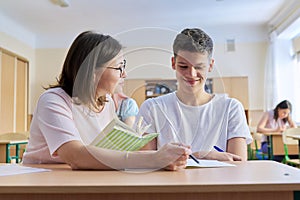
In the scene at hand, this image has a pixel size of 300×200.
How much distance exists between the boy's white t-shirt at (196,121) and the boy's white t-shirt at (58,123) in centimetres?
15

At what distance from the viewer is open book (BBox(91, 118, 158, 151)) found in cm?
100

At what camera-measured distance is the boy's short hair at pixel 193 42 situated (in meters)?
1.11

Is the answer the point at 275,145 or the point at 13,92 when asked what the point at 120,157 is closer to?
the point at 275,145

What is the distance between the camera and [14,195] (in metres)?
0.85

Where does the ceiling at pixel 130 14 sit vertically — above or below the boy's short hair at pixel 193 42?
above

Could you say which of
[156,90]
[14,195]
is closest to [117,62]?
[156,90]

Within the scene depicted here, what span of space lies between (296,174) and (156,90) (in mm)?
543

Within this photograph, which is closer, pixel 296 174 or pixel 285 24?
pixel 296 174

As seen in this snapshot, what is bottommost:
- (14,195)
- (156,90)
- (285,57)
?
(14,195)

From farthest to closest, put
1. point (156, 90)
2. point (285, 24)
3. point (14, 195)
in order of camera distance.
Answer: point (285, 24)
point (156, 90)
point (14, 195)

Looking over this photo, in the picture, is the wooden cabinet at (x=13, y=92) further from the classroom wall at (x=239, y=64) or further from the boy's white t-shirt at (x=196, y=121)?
the boy's white t-shirt at (x=196, y=121)

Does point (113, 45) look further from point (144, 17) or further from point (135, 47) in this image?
point (144, 17)

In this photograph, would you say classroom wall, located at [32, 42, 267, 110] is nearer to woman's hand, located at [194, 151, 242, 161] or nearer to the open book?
woman's hand, located at [194, 151, 242, 161]

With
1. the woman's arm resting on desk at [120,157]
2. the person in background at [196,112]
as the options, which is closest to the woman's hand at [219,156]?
the person in background at [196,112]
